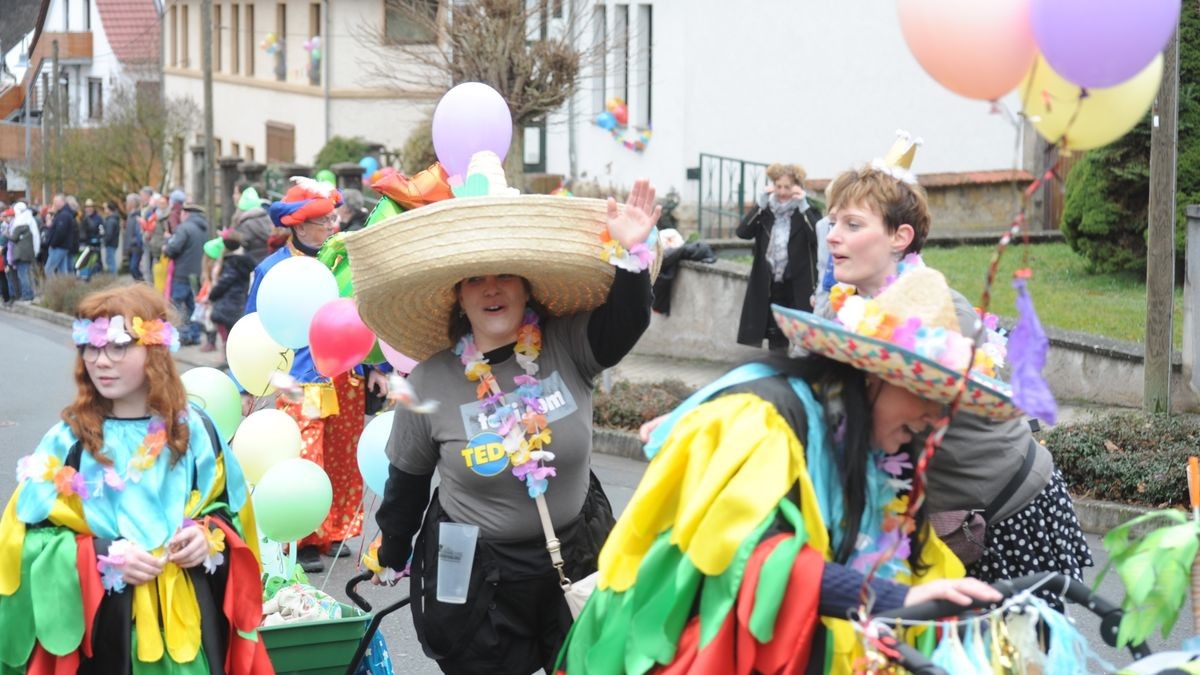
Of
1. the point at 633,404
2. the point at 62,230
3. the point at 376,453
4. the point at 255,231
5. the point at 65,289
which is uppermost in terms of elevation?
the point at 255,231

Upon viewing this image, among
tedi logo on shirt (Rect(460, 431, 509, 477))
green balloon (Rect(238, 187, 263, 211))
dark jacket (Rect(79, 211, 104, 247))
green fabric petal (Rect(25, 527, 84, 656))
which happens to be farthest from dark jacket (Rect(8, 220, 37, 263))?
tedi logo on shirt (Rect(460, 431, 509, 477))

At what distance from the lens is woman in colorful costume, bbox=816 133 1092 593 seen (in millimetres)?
4262

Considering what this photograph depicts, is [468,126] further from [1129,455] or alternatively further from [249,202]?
[249,202]

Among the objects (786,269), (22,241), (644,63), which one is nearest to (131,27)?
(22,241)

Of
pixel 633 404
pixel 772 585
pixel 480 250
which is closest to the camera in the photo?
pixel 772 585

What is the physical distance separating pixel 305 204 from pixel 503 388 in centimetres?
378

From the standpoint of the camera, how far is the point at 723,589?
11.0 feet

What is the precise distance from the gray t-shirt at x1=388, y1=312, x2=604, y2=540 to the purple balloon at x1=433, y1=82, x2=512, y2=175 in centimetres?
105

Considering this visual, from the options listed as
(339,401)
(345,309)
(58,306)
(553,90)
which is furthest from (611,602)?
(58,306)

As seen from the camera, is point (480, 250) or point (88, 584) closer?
point (480, 250)

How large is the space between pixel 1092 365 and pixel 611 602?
8.92 metres

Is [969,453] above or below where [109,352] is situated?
below

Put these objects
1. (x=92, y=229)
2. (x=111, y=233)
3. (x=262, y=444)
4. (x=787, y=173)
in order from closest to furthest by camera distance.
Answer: (x=262, y=444), (x=787, y=173), (x=92, y=229), (x=111, y=233)

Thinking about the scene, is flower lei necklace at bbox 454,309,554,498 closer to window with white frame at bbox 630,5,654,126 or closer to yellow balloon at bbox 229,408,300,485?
yellow balloon at bbox 229,408,300,485
